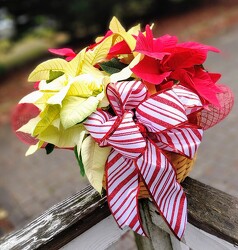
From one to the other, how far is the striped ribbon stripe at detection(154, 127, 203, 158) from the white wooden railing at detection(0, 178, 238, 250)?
0.59 ft

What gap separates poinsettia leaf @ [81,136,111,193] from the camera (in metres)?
1.04

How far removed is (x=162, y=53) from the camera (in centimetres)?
105

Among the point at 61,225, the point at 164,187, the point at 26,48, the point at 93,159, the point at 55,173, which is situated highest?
the point at 93,159

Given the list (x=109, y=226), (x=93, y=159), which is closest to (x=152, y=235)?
(x=109, y=226)

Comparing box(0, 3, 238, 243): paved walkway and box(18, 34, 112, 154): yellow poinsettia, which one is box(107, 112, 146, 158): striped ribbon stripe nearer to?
box(18, 34, 112, 154): yellow poinsettia

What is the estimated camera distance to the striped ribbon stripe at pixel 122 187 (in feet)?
3.43

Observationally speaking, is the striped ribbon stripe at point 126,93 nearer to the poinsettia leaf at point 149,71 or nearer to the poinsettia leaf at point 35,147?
the poinsettia leaf at point 149,71

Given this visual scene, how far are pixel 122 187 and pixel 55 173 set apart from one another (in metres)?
3.62

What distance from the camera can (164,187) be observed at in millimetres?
1042

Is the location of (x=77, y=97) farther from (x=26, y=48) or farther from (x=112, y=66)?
(x=26, y=48)

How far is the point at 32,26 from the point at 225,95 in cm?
939

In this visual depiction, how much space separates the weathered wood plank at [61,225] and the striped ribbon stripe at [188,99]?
1.35ft

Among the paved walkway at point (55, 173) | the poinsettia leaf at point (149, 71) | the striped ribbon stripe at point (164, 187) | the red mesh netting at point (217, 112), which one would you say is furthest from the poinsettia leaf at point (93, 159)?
the paved walkway at point (55, 173)

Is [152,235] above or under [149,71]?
under
